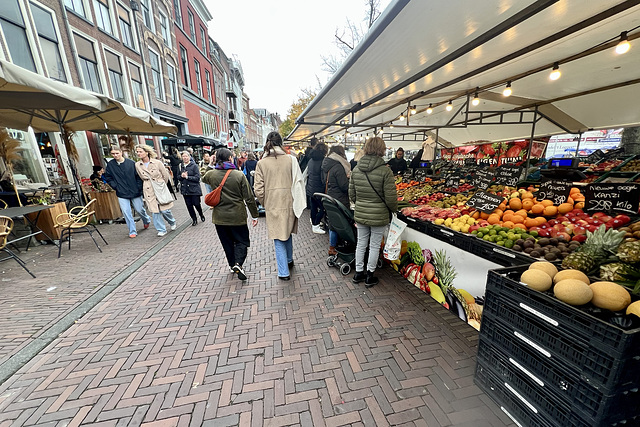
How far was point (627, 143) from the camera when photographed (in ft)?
25.0

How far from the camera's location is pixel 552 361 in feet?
4.85

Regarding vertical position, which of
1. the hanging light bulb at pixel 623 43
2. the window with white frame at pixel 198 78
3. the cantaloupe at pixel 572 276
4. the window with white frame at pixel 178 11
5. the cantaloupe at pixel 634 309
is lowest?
the cantaloupe at pixel 634 309

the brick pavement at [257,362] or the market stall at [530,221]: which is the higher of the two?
the market stall at [530,221]

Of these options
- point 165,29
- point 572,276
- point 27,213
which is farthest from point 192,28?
point 572,276

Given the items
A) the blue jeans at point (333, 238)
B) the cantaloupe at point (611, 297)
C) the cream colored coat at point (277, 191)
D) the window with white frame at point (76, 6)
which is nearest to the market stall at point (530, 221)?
the cantaloupe at point (611, 297)

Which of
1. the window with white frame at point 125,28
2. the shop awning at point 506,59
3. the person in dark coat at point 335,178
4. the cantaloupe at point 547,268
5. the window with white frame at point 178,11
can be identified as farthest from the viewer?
the window with white frame at point 178,11

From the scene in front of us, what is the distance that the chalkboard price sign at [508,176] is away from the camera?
386cm

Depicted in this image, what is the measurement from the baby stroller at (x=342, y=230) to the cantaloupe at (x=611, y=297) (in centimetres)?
250

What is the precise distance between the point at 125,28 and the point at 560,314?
18540 mm

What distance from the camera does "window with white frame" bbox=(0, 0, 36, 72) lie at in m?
7.20

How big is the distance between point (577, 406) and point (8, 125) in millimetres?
10657

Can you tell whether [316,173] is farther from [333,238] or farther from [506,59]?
[506,59]

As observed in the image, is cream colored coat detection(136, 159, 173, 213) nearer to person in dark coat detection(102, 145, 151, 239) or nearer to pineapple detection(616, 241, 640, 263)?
person in dark coat detection(102, 145, 151, 239)

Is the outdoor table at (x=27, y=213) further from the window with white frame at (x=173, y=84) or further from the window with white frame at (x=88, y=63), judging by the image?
the window with white frame at (x=173, y=84)
